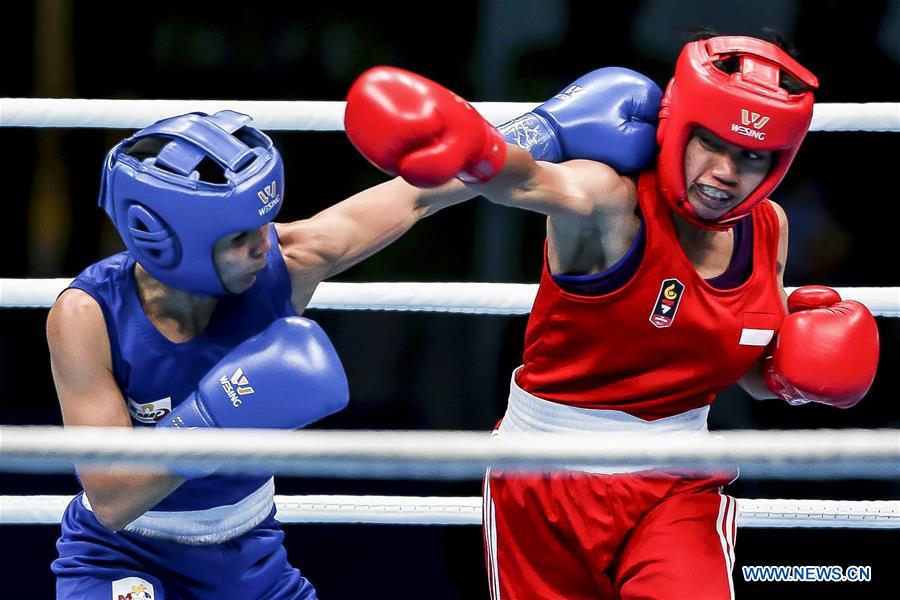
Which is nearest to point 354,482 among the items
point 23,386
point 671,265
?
point 23,386

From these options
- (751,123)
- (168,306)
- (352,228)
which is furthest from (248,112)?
(751,123)

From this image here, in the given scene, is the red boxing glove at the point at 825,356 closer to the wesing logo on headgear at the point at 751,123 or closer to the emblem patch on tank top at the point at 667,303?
the emblem patch on tank top at the point at 667,303

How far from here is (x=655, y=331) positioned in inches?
78.8

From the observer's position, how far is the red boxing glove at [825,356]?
2043mm

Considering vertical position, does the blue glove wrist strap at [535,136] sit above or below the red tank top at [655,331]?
above

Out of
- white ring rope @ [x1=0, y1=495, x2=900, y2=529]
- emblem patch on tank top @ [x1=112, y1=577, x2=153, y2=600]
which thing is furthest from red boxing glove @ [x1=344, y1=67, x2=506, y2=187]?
white ring rope @ [x1=0, y1=495, x2=900, y2=529]

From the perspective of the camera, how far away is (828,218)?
3023 mm

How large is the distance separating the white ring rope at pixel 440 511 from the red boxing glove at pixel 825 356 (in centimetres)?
39

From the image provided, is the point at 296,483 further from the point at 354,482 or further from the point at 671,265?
the point at 671,265

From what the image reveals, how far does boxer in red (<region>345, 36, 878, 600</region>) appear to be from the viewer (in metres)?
1.89

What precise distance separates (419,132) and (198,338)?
50 centimetres

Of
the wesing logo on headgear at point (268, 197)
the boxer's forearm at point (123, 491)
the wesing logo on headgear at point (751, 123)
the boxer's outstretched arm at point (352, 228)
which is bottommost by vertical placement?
the boxer's forearm at point (123, 491)

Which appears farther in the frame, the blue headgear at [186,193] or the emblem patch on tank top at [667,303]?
the emblem patch on tank top at [667,303]

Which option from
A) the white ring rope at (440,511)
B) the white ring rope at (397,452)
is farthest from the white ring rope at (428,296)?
the white ring rope at (397,452)
